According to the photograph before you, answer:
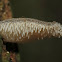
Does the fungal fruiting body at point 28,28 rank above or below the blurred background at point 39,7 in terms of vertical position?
below

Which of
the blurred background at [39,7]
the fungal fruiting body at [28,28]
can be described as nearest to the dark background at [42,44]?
the blurred background at [39,7]

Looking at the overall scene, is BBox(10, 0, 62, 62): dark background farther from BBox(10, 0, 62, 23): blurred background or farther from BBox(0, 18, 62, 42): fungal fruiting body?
BBox(0, 18, 62, 42): fungal fruiting body

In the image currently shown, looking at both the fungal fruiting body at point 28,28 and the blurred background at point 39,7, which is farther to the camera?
the blurred background at point 39,7

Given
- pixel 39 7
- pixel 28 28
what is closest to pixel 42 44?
pixel 39 7

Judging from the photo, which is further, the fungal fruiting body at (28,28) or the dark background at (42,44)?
the dark background at (42,44)

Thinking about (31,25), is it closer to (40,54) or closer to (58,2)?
(40,54)

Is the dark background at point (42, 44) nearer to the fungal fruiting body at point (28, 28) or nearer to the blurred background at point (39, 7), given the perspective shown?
the blurred background at point (39, 7)

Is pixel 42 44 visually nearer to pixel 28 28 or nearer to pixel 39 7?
pixel 39 7

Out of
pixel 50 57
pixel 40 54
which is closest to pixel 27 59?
pixel 40 54
